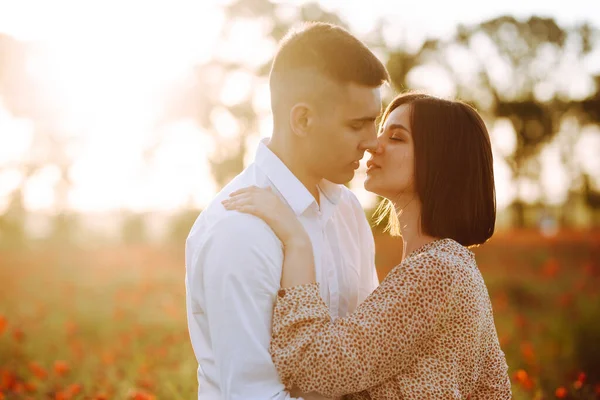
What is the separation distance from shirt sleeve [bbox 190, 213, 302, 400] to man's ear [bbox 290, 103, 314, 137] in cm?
56

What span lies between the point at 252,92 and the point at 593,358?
12.4 m

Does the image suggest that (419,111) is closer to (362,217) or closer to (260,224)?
(362,217)

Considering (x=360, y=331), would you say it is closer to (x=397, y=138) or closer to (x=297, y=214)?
(x=297, y=214)

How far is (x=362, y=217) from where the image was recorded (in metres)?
3.67

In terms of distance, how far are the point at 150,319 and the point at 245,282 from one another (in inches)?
283

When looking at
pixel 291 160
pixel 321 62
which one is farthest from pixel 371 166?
pixel 321 62

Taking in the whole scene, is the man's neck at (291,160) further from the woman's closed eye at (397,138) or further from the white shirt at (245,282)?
the woman's closed eye at (397,138)

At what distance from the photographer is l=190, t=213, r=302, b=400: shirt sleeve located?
264 centimetres

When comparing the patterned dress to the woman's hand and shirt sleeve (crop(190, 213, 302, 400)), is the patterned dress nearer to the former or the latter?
shirt sleeve (crop(190, 213, 302, 400))

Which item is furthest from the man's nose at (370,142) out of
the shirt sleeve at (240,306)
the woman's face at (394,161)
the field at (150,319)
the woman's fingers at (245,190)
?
the field at (150,319)

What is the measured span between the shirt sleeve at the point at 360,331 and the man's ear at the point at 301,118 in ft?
2.38

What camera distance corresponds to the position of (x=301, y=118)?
10.1 ft

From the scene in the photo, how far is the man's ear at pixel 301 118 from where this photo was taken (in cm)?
305

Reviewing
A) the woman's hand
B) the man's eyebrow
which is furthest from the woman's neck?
the woman's hand
